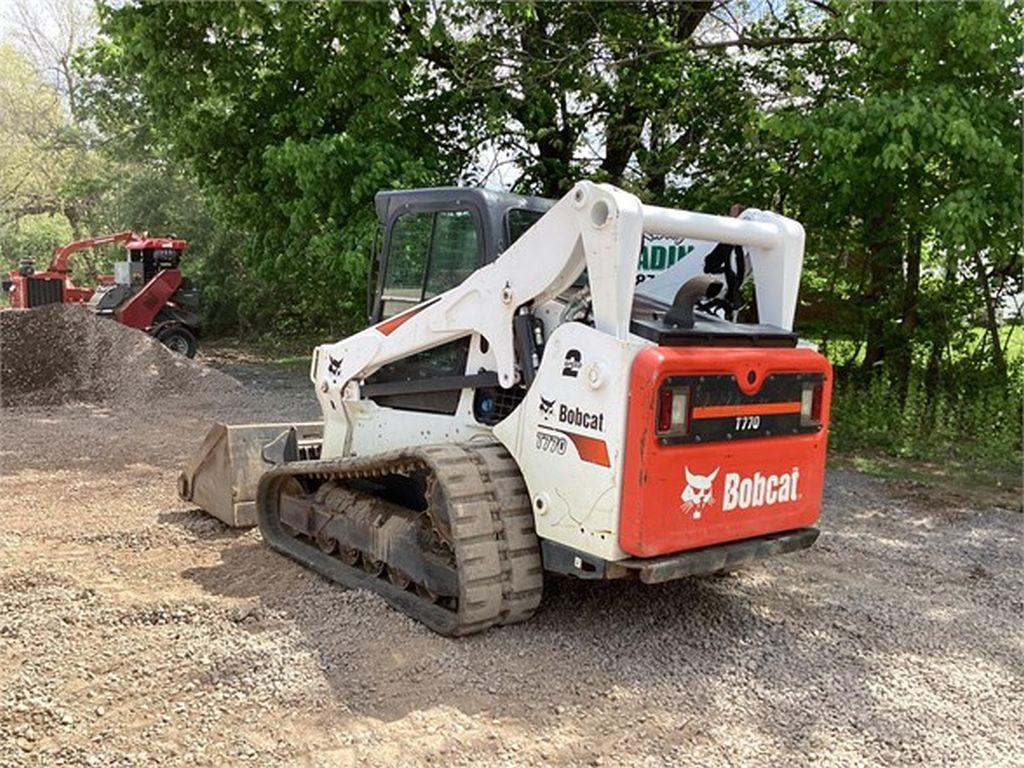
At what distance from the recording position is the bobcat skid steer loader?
12.3 ft

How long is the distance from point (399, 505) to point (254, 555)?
1.02 meters

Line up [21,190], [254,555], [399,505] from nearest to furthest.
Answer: [399,505] → [254,555] → [21,190]

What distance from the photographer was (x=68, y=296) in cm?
1625

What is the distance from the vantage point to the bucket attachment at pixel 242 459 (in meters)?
5.70

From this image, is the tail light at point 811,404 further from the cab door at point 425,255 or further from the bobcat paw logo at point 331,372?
the bobcat paw logo at point 331,372

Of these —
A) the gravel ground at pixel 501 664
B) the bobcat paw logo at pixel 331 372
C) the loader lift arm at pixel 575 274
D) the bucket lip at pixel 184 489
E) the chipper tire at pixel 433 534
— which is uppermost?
the loader lift arm at pixel 575 274

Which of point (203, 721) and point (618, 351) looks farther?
point (618, 351)

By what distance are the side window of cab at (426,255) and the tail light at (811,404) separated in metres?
1.65

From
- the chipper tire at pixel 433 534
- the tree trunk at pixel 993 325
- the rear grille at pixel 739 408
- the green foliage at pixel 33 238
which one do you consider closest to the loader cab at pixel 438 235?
the chipper tire at pixel 433 534

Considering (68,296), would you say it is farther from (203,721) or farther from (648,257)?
(203,721)

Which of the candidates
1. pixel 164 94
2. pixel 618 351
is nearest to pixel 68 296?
pixel 164 94

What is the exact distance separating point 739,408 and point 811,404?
51 cm

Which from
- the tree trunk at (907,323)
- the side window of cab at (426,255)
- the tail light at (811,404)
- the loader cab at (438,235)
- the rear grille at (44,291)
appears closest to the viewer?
the tail light at (811,404)

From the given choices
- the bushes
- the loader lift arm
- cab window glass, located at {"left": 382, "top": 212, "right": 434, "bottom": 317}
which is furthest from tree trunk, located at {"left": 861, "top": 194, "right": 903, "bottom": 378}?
cab window glass, located at {"left": 382, "top": 212, "right": 434, "bottom": 317}
